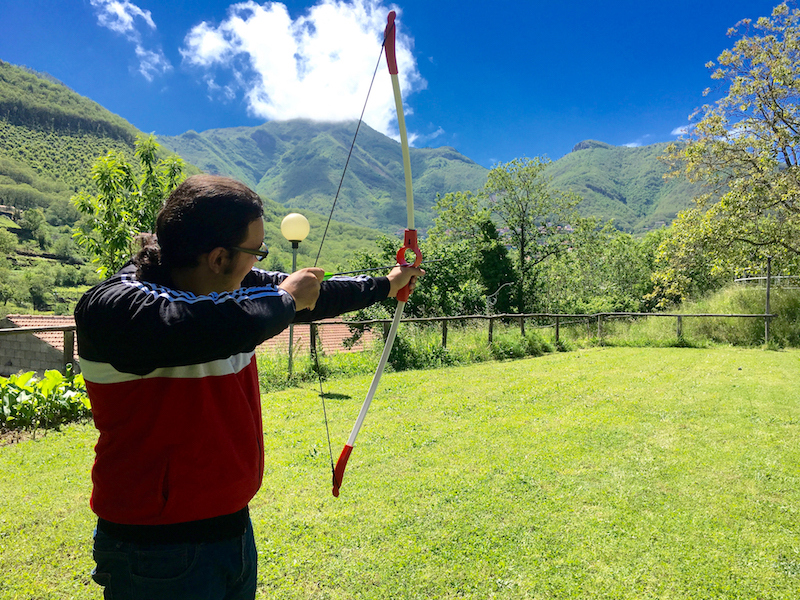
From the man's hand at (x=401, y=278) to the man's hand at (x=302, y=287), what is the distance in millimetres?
625

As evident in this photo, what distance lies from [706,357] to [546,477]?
9.97 m

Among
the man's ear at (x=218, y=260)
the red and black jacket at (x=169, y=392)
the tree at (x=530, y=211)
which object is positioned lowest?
the red and black jacket at (x=169, y=392)

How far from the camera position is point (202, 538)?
3.92ft

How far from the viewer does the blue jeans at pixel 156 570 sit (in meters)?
1.15

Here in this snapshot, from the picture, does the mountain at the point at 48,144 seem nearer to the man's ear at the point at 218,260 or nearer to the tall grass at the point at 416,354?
the tall grass at the point at 416,354

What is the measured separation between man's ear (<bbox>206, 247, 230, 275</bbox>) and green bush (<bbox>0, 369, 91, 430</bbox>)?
221 inches

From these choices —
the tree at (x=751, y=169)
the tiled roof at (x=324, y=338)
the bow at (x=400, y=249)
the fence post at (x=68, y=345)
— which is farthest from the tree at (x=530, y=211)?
the bow at (x=400, y=249)

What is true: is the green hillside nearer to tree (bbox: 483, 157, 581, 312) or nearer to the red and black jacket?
tree (bbox: 483, 157, 581, 312)

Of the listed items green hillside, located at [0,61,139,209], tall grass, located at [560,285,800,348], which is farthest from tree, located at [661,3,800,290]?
green hillside, located at [0,61,139,209]

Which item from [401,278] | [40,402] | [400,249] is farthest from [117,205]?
[401,278]

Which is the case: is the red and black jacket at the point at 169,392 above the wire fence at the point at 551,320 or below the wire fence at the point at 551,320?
above

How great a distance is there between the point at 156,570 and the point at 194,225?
0.81 meters

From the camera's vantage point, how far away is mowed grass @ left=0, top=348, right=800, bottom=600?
289cm

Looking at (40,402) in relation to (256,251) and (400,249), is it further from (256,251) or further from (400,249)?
(256,251)
